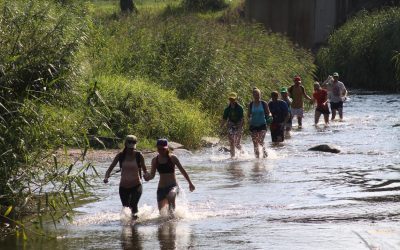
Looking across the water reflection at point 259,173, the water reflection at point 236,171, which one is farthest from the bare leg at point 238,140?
the water reflection at point 259,173

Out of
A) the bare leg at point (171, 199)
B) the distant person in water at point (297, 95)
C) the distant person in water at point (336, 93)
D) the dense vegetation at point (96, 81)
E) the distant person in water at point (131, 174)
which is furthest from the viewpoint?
the distant person in water at point (336, 93)

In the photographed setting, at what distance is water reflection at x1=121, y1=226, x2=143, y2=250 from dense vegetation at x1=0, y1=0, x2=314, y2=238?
914mm

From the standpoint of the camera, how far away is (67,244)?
1367 cm

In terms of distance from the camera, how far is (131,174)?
49.4 feet

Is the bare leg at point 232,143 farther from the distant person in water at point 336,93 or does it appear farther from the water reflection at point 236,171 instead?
the distant person in water at point 336,93

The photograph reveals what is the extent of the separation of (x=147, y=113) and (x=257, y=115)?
147 inches

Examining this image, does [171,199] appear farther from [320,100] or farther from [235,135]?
[320,100]

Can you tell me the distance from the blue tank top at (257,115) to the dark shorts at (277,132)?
2807mm

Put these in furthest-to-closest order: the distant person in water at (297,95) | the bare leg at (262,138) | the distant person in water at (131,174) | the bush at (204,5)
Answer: the bush at (204,5) < the distant person in water at (297,95) < the bare leg at (262,138) < the distant person in water at (131,174)

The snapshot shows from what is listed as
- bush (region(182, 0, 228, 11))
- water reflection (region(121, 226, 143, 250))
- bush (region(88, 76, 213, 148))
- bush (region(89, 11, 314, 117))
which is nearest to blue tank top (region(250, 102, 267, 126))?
bush (region(88, 76, 213, 148))

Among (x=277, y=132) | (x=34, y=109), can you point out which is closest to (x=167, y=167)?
(x=34, y=109)

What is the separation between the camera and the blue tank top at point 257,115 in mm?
23016

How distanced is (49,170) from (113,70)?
14209mm

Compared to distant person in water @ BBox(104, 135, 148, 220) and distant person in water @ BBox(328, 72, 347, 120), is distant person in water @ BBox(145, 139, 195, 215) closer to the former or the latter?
distant person in water @ BBox(104, 135, 148, 220)
